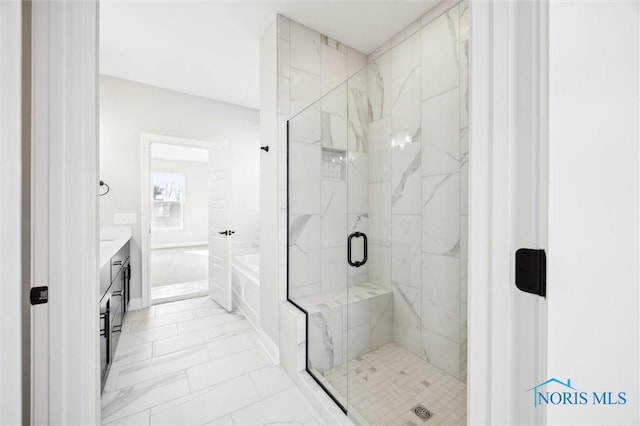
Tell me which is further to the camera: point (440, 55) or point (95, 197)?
point (440, 55)

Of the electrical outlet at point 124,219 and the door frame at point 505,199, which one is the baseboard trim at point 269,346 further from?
the electrical outlet at point 124,219

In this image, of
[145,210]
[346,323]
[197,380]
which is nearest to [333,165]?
[346,323]

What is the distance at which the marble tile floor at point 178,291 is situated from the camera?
349 cm

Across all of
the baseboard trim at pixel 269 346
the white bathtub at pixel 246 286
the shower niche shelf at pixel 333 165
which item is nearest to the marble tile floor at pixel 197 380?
the baseboard trim at pixel 269 346

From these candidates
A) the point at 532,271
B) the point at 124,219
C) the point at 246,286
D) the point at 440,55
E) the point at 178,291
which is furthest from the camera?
the point at 178,291

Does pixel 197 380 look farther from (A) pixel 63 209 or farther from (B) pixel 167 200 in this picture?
(B) pixel 167 200

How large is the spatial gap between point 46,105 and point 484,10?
3.58 feet

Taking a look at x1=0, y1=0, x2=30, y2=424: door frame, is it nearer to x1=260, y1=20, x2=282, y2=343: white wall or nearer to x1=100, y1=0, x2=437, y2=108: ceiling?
x1=260, y1=20, x2=282, y2=343: white wall

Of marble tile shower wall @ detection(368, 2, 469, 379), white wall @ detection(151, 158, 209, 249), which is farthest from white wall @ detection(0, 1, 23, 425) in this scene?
white wall @ detection(151, 158, 209, 249)

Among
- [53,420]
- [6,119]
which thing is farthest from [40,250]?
[53,420]

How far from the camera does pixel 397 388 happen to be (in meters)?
1.69

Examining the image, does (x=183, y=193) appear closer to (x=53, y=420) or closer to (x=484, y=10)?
(x=53, y=420)

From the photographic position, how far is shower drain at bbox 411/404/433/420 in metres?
1.48

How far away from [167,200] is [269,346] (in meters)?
7.07
